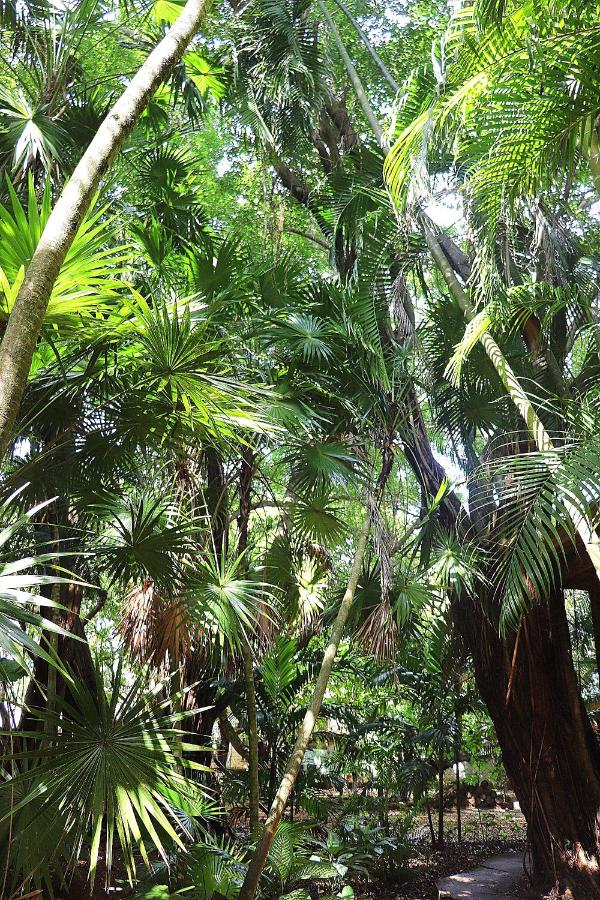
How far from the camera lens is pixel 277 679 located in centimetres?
560

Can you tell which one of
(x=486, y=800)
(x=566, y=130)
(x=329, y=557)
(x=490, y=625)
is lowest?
(x=486, y=800)

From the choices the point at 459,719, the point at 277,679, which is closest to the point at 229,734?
the point at 277,679

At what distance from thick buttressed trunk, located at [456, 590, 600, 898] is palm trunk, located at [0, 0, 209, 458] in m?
4.33

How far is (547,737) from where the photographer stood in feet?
17.9

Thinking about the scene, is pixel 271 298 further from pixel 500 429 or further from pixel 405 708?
pixel 405 708

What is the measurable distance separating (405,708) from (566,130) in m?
8.11

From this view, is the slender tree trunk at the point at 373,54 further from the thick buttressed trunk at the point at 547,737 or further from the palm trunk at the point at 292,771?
the thick buttressed trunk at the point at 547,737

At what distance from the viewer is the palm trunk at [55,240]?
170 centimetres

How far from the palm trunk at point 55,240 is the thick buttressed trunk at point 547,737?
14.2ft

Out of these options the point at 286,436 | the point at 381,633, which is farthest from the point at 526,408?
the point at 381,633

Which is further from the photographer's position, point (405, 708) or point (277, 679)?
point (405, 708)

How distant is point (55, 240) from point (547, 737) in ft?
16.9

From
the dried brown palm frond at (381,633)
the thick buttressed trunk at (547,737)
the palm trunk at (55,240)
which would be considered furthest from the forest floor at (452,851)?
the palm trunk at (55,240)

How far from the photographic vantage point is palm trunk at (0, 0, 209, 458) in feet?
5.58
